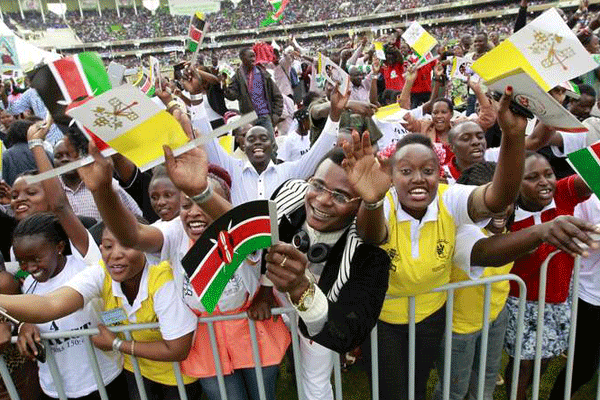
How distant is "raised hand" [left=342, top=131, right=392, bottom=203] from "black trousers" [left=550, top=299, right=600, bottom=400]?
183 centimetres

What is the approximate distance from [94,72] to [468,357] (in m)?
2.27

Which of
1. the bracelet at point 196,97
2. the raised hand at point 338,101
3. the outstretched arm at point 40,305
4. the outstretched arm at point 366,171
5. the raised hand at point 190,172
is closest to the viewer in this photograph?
the outstretched arm at point 366,171

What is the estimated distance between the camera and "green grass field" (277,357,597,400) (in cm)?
324

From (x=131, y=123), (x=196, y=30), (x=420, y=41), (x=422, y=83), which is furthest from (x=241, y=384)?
(x=422, y=83)

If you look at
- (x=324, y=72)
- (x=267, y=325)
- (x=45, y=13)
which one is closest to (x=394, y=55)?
(x=324, y=72)

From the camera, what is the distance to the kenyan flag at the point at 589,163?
2096mm

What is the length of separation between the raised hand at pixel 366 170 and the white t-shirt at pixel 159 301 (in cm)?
100

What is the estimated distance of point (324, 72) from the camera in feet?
11.9

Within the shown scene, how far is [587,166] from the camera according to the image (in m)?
2.13

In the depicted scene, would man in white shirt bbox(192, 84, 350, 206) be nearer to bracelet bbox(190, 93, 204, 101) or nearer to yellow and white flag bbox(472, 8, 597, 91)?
bracelet bbox(190, 93, 204, 101)

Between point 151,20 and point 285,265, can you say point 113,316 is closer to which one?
point 285,265

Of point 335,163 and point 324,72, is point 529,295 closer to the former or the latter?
point 335,163

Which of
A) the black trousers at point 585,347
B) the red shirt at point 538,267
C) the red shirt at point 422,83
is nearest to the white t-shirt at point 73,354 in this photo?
the red shirt at point 538,267

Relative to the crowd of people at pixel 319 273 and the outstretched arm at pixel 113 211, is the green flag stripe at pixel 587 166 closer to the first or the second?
the crowd of people at pixel 319 273
